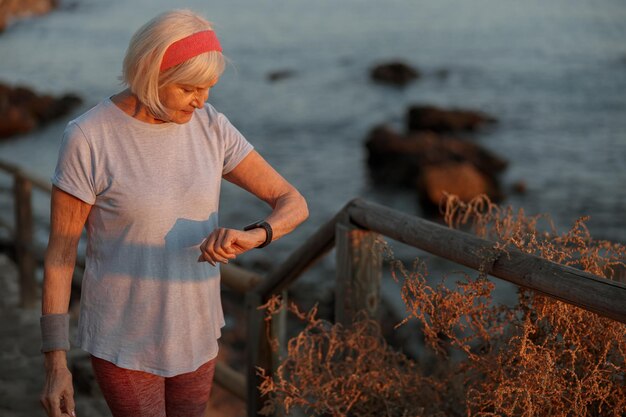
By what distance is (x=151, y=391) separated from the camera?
6.85 ft

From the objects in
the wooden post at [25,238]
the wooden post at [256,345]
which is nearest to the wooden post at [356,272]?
the wooden post at [256,345]

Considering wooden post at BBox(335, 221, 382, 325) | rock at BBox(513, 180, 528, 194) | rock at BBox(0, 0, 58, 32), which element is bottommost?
rock at BBox(0, 0, 58, 32)

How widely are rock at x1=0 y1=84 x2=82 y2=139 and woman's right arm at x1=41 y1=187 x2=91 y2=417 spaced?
73.6 feet

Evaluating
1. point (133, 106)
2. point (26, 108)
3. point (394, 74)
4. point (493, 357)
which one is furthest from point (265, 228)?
point (394, 74)

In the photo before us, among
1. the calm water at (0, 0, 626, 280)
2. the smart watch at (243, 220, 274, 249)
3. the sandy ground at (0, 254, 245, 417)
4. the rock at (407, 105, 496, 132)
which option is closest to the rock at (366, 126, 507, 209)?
the calm water at (0, 0, 626, 280)

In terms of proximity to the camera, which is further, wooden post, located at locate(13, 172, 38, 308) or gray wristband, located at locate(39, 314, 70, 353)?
wooden post, located at locate(13, 172, 38, 308)

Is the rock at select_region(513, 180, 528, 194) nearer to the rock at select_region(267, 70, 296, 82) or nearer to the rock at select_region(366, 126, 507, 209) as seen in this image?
the rock at select_region(366, 126, 507, 209)

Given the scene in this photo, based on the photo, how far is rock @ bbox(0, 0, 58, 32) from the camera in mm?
47347

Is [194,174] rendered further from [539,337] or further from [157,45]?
[539,337]

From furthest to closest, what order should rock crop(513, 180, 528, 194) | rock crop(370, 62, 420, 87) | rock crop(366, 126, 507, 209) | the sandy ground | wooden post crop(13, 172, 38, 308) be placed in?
rock crop(370, 62, 420, 87) → rock crop(513, 180, 528, 194) → rock crop(366, 126, 507, 209) → wooden post crop(13, 172, 38, 308) → the sandy ground

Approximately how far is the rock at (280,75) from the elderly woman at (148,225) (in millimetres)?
34201

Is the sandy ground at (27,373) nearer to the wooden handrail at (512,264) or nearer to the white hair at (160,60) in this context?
the wooden handrail at (512,264)

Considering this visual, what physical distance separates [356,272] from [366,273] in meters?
0.03

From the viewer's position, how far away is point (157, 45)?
1818mm
